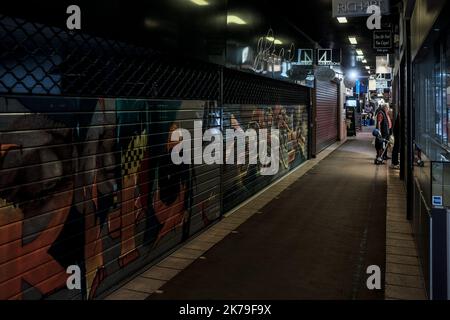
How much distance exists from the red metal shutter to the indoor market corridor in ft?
26.1

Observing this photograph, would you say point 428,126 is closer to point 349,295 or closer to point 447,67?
point 447,67

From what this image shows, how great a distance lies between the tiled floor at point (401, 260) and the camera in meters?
4.62

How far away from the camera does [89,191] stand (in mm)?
4258

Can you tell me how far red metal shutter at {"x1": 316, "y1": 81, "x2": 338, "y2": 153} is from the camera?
17.4 metres

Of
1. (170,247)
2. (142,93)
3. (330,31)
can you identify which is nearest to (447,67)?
(142,93)

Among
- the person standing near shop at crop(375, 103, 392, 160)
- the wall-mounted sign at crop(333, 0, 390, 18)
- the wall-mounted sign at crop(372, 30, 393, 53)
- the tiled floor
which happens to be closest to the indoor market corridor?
the tiled floor

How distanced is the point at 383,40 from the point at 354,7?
4.83 m

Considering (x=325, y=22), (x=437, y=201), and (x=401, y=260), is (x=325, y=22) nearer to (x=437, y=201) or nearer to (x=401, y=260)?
(x=401, y=260)

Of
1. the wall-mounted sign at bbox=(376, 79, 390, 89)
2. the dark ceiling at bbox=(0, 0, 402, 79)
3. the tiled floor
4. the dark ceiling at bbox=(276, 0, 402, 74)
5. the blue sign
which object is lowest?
A: the tiled floor

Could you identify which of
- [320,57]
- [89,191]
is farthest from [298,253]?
[320,57]

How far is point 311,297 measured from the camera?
4465 millimetres

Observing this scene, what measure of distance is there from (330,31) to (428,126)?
26.5ft

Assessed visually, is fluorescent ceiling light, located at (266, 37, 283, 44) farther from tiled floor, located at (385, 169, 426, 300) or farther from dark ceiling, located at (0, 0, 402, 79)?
tiled floor, located at (385, 169, 426, 300)

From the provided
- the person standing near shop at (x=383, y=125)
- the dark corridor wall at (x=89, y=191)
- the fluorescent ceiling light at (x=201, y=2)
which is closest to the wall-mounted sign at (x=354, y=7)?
the fluorescent ceiling light at (x=201, y=2)
